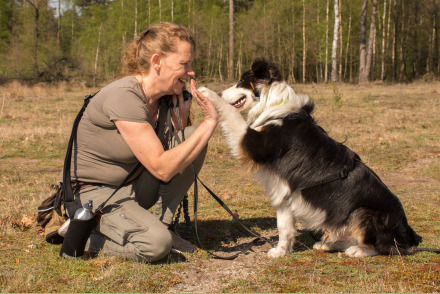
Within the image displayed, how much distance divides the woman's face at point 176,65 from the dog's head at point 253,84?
78 centimetres

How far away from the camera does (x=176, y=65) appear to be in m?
3.40

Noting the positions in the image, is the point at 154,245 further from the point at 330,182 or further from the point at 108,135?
the point at 330,182

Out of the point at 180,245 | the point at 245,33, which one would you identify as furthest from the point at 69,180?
the point at 245,33

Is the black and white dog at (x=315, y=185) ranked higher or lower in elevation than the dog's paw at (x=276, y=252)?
higher

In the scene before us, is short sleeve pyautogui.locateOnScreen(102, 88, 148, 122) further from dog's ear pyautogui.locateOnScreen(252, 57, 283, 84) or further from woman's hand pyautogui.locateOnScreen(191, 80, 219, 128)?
dog's ear pyautogui.locateOnScreen(252, 57, 283, 84)

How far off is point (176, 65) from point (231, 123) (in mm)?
670

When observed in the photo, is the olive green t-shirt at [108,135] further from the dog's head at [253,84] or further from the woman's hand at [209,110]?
the dog's head at [253,84]

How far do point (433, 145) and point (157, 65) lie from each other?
711 centimetres

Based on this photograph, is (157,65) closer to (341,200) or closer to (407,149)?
(341,200)

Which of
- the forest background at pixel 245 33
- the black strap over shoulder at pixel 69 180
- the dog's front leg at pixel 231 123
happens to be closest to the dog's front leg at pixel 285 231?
the dog's front leg at pixel 231 123

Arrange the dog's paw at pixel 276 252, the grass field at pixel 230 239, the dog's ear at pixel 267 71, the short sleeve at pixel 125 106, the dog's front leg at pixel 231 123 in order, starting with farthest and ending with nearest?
the dog's ear at pixel 267 71 < the dog's paw at pixel 276 252 < the dog's front leg at pixel 231 123 < the short sleeve at pixel 125 106 < the grass field at pixel 230 239

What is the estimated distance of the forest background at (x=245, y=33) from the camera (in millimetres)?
31297

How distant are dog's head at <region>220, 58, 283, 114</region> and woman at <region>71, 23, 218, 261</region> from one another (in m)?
0.71

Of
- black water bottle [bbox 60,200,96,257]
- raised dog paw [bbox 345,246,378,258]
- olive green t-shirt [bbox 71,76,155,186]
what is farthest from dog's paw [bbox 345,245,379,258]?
black water bottle [bbox 60,200,96,257]
